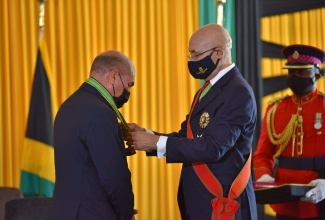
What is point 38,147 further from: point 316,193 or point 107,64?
point 316,193

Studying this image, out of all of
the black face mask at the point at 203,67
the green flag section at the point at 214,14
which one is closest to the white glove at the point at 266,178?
the black face mask at the point at 203,67

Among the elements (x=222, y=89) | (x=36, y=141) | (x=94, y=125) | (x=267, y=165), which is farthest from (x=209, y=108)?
(x=36, y=141)

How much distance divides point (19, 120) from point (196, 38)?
2372 millimetres

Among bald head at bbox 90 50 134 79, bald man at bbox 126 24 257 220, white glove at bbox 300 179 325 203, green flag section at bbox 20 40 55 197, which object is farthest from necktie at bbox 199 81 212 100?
green flag section at bbox 20 40 55 197

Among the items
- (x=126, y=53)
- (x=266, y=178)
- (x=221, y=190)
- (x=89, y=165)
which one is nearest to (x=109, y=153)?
(x=89, y=165)

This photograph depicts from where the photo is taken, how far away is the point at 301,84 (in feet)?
14.3

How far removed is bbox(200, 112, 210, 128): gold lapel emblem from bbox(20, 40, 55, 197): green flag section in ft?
7.02

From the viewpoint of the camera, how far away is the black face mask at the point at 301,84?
4.34 m

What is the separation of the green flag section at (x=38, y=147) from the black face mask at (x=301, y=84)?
1.94 m

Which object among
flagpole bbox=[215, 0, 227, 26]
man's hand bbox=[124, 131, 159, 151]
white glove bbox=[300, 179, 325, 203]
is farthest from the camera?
flagpole bbox=[215, 0, 227, 26]

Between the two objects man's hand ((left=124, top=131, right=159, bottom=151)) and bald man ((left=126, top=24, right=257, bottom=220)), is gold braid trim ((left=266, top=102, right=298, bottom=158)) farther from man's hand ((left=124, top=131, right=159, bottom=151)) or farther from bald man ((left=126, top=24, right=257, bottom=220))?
man's hand ((left=124, top=131, right=159, bottom=151))

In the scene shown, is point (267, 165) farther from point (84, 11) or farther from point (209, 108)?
point (84, 11)

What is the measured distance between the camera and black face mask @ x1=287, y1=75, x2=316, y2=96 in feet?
14.2

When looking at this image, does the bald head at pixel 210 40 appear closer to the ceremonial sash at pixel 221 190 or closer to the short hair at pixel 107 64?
the short hair at pixel 107 64
